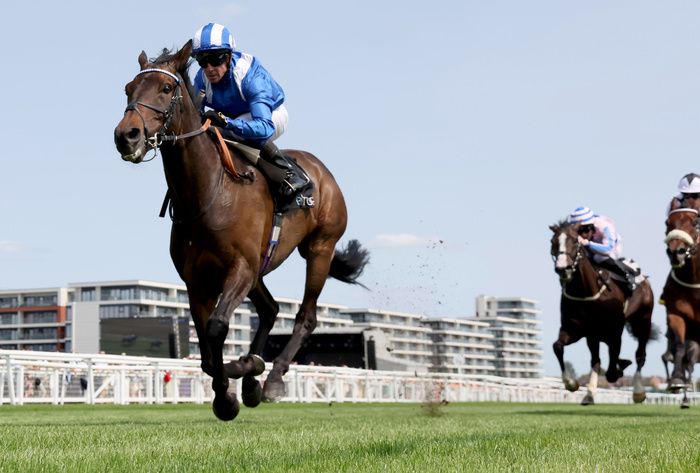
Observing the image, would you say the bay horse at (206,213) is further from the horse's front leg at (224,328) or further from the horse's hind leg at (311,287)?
the horse's hind leg at (311,287)

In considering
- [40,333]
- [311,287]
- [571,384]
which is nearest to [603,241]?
[571,384]

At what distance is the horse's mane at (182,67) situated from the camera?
7.82 meters

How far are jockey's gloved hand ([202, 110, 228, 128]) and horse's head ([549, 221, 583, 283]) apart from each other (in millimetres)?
9058

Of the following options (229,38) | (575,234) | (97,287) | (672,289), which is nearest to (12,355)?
(575,234)

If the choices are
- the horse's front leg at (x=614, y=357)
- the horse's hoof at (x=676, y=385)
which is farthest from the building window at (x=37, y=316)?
the horse's hoof at (x=676, y=385)

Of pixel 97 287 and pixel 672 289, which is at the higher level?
pixel 97 287

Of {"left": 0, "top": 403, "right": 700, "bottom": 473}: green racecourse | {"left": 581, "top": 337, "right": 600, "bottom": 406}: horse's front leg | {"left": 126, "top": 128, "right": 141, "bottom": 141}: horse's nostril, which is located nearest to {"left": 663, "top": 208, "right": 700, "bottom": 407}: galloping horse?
{"left": 581, "top": 337, "right": 600, "bottom": 406}: horse's front leg

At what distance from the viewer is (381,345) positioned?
62.9 metres

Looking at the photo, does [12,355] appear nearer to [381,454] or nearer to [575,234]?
[575,234]

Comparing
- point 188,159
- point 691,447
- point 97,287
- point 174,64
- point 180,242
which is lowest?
point 691,447

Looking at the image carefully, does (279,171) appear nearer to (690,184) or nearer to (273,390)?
(273,390)

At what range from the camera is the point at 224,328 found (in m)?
7.60

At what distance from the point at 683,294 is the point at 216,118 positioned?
26.0 ft

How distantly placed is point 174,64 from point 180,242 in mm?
1294
